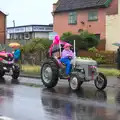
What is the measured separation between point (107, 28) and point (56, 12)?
10760 millimetres

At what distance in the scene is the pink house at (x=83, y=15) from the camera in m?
44.9

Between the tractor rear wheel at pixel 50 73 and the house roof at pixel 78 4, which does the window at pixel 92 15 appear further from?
the tractor rear wheel at pixel 50 73

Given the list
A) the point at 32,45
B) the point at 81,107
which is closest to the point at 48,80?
the point at 81,107

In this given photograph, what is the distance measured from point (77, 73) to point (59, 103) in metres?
3.30

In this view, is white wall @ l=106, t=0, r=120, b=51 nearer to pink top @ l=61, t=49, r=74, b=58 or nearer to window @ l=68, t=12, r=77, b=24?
window @ l=68, t=12, r=77, b=24

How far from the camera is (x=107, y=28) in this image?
42.0 metres

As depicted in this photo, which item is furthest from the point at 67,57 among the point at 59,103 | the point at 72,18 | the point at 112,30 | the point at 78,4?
the point at 72,18

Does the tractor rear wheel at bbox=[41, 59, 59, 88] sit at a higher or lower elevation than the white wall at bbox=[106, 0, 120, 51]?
lower

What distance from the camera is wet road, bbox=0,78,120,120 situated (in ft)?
34.5

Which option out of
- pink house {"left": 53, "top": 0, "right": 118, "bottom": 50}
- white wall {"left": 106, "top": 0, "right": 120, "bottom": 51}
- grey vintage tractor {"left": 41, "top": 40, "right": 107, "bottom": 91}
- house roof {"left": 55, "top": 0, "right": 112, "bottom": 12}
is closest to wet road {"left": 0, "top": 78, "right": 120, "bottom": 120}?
grey vintage tractor {"left": 41, "top": 40, "right": 107, "bottom": 91}

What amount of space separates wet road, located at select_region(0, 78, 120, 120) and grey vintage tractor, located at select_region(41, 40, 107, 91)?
29 cm

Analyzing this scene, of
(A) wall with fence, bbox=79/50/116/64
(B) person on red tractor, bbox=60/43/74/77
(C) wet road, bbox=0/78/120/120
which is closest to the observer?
(C) wet road, bbox=0/78/120/120

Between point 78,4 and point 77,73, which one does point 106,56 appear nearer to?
point 78,4

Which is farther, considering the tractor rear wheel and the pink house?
the pink house
